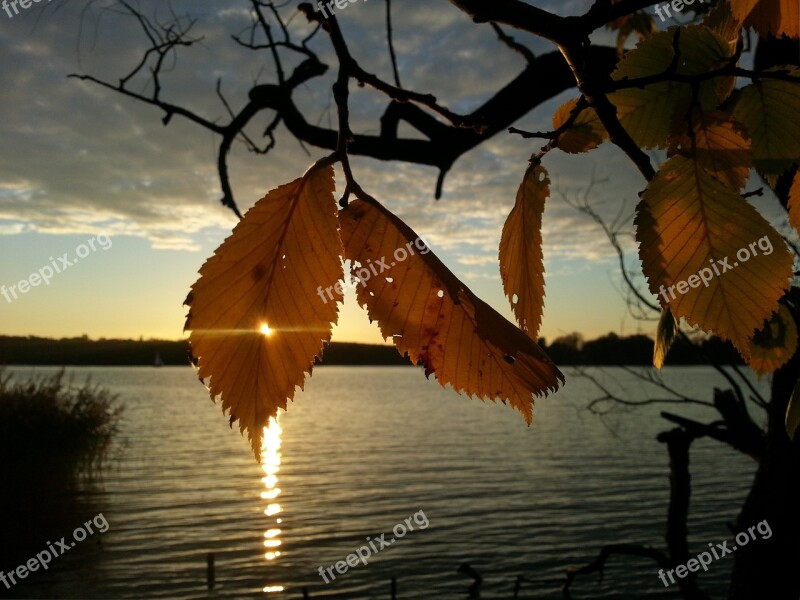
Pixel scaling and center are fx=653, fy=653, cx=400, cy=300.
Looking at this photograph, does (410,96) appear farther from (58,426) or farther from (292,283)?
(58,426)

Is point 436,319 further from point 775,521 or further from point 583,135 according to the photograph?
point 775,521

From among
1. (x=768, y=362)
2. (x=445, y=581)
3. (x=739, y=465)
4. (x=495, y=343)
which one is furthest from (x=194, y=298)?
(x=739, y=465)

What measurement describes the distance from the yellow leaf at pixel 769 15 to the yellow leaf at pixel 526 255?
0.19 meters

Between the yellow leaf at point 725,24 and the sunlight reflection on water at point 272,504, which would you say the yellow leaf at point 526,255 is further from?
the sunlight reflection on water at point 272,504

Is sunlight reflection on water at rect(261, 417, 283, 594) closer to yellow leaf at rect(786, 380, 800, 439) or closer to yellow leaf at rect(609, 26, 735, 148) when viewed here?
yellow leaf at rect(786, 380, 800, 439)

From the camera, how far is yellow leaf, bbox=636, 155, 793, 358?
0.38m

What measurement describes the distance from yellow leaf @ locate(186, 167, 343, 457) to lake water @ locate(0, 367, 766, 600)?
791 centimetres

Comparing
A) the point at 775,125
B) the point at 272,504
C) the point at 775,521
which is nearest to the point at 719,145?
the point at 775,125

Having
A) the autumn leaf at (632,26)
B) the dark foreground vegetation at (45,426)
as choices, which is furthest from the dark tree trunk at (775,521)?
A: the dark foreground vegetation at (45,426)

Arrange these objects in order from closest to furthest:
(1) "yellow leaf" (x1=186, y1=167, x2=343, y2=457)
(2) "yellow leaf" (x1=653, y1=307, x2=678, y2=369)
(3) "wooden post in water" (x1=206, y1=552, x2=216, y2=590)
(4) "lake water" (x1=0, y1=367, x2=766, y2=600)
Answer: (1) "yellow leaf" (x1=186, y1=167, x2=343, y2=457) → (2) "yellow leaf" (x1=653, y1=307, x2=678, y2=369) → (3) "wooden post in water" (x1=206, y1=552, x2=216, y2=590) → (4) "lake water" (x1=0, y1=367, x2=766, y2=600)

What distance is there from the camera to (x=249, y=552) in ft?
72.3

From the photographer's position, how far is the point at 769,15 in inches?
18.8

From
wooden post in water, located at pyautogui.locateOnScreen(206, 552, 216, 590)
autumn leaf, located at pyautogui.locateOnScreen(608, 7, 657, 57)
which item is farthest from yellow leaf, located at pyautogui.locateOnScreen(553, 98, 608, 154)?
wooden post in water, located at pyautogui.locateOnScreen(206, 552, 216, 590)

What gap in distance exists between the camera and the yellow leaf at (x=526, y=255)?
0.47 meters
